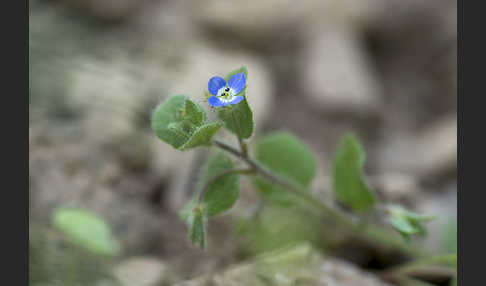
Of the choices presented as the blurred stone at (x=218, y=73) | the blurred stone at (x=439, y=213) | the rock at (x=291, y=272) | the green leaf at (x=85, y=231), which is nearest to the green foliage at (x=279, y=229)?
the rock at (x=291, y=272)

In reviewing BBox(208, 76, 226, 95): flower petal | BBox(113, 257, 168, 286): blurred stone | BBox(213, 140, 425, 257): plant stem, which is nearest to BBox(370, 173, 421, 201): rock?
BBox(213, 140, 425, 257): plant stem

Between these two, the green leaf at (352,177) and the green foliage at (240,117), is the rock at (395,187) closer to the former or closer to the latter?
the green leaf at (352,177)

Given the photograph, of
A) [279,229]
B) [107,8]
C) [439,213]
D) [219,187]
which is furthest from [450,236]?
[107,8]

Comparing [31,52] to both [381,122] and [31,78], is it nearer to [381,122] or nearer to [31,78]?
[31,78]

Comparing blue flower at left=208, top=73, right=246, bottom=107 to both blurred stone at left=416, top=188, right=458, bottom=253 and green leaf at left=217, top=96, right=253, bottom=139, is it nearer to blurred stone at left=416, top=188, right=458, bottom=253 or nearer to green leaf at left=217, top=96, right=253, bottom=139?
green leaf at left=217, top=96, right=253, bottom=139

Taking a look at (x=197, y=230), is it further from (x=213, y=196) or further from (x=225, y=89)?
(x=225, y=89)

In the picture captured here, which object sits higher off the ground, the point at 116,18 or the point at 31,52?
the point at 116,18

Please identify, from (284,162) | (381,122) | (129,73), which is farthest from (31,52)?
(381,122)

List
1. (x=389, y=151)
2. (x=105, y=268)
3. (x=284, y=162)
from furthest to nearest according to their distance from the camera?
1. (x=389, y=151)
2. (x=284, y=162)
3. (x=105, y=268)
